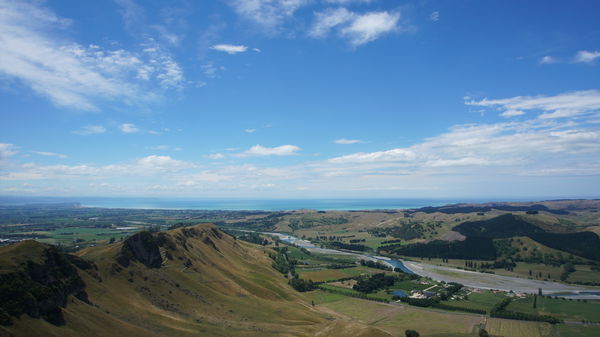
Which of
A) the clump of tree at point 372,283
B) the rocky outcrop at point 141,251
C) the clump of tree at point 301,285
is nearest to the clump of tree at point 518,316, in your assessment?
the clump of tree at point 372,283

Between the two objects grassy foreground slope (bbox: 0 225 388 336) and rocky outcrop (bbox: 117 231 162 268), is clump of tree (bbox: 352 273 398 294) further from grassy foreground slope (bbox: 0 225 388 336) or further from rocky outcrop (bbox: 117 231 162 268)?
rocky outcrop (bbox: 117 231 162 268)

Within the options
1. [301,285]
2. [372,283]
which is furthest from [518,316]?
[301,285]

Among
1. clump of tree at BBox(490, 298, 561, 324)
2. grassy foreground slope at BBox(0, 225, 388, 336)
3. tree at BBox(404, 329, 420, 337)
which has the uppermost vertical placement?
grassy foreground slope at BBox(0, 225, 388, 336)

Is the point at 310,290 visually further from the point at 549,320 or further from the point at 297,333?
the point at 549,320

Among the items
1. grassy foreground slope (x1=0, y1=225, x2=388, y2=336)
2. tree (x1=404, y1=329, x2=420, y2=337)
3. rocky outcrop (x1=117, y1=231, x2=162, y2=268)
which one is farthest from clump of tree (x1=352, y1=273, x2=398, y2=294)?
rocky outcrop (x1=117, y1=231, x2=162, y2=268)

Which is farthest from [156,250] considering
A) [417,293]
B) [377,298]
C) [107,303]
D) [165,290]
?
[417,293]
